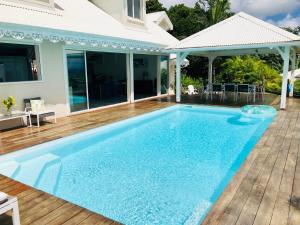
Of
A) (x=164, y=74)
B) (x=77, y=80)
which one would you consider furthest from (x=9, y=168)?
(x=164, y=74)

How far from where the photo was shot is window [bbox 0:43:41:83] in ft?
28.6

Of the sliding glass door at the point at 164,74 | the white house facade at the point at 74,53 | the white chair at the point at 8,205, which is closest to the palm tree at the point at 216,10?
the sliding glass door at the point at 164,74

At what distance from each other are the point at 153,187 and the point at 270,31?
10.9 metres

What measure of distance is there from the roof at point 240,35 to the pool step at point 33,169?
31.3 feet

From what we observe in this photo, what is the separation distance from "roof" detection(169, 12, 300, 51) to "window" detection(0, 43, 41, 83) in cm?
756

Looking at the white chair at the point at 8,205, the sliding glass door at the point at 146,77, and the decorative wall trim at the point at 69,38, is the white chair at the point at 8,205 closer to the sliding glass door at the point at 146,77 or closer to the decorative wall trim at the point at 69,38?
the decorative wall trim at the point at 69,38

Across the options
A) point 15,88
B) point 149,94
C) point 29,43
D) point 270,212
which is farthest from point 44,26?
point 149,94

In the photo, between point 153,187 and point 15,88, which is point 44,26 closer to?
point 15,88

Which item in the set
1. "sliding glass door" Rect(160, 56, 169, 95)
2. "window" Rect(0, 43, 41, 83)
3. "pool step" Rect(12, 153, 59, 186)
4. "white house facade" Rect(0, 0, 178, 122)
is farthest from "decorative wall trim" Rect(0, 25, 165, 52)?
"sliding glass door" Rect(160, 56, 169, 95)

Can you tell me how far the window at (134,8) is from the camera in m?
15.7

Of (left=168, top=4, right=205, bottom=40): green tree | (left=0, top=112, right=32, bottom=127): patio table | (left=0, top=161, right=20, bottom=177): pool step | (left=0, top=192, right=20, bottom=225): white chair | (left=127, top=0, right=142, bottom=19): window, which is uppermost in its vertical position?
(left=168, top=4, right=205, bottom=40): green tree

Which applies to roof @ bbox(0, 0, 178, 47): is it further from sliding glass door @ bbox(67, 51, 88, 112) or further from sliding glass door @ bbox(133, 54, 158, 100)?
sliding glass door @ bbox(133, 54, 158, 100)

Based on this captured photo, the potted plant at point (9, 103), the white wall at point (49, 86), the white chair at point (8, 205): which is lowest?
the white chair at point (8, 205)

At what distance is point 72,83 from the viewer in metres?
11.5
